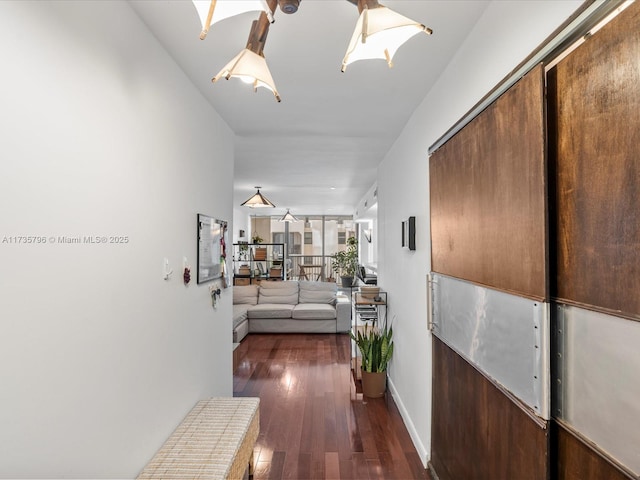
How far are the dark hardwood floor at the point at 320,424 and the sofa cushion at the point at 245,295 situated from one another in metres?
1.68

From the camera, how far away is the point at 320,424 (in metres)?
2.87

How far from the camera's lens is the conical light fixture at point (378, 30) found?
1060 millimetres

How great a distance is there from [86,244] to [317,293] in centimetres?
537

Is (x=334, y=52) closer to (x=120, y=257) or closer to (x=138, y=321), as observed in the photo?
(x=120, y=257)

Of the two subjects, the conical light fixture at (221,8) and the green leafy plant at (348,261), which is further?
the green leafy plant at (348,261)

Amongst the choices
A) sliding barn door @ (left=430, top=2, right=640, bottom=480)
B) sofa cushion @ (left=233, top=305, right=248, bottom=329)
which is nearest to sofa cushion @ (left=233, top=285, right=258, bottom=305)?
sofa cushion @ (left=233, top=305, right=248, bottom=329)

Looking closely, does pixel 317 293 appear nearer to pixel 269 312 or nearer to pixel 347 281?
pixel 269 312

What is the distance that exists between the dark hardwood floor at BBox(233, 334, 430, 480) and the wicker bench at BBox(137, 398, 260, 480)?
1.16 feet

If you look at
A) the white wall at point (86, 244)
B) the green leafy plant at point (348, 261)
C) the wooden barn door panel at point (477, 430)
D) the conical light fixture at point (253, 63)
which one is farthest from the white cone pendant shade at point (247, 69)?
the green leafy plant at point (348, 261)

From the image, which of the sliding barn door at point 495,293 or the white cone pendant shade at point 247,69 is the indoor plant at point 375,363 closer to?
the sliding barn door at point 495,293

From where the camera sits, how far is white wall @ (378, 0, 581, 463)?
1285 millimetres

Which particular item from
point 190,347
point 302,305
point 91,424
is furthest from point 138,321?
point 302,305

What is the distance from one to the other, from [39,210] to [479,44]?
71.4 inches

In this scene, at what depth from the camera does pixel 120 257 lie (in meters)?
1.42
